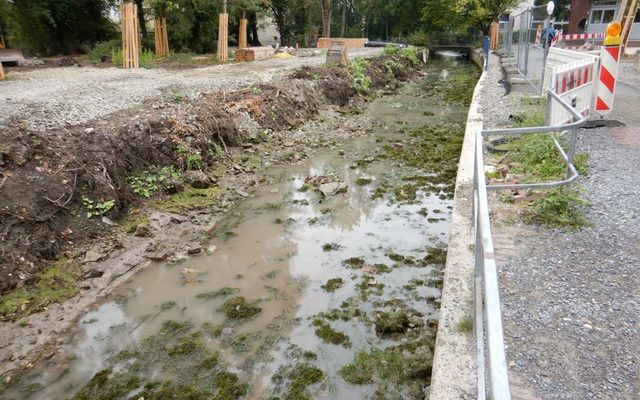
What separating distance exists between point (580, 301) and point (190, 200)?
5372mm

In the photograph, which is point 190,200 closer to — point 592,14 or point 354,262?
point 354,262

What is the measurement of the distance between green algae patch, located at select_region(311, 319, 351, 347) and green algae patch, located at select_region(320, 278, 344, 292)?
601 millimetres

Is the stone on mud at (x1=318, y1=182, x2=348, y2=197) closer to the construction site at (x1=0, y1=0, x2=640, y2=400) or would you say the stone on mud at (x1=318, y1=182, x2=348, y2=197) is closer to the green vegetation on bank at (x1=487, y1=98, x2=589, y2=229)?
the construction site at (x1=0, y1=0, x2=640, y2=400)

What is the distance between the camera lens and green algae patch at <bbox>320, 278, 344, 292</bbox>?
4.93 m

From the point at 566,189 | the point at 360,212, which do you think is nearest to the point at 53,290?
the point at 360,212

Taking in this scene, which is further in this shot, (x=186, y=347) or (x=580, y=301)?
(x=186, y=347)

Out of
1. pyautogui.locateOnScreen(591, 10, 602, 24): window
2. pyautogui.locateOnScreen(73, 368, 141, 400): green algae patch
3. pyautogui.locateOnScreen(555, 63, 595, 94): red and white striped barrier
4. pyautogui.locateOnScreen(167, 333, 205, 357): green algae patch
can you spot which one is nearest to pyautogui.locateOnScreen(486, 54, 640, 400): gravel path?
pyautogui.locateOnScreen(555, 63, 595, 94): red and white striped barrier

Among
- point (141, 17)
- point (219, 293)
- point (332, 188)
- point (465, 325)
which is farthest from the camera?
point (141, 17)

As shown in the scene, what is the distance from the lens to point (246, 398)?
3555 millimetres

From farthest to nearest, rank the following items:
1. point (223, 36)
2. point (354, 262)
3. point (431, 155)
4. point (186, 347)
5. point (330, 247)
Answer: point (223, 36), point (431, 155), point (330, 247), point (354, 262), point (186, 347)

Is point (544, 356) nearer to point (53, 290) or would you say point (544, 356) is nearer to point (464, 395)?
point (464, 395)

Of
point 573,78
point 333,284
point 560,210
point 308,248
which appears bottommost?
point 333,284

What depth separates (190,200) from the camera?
22.8ft

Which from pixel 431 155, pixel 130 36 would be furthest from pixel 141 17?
pixel 431 155
